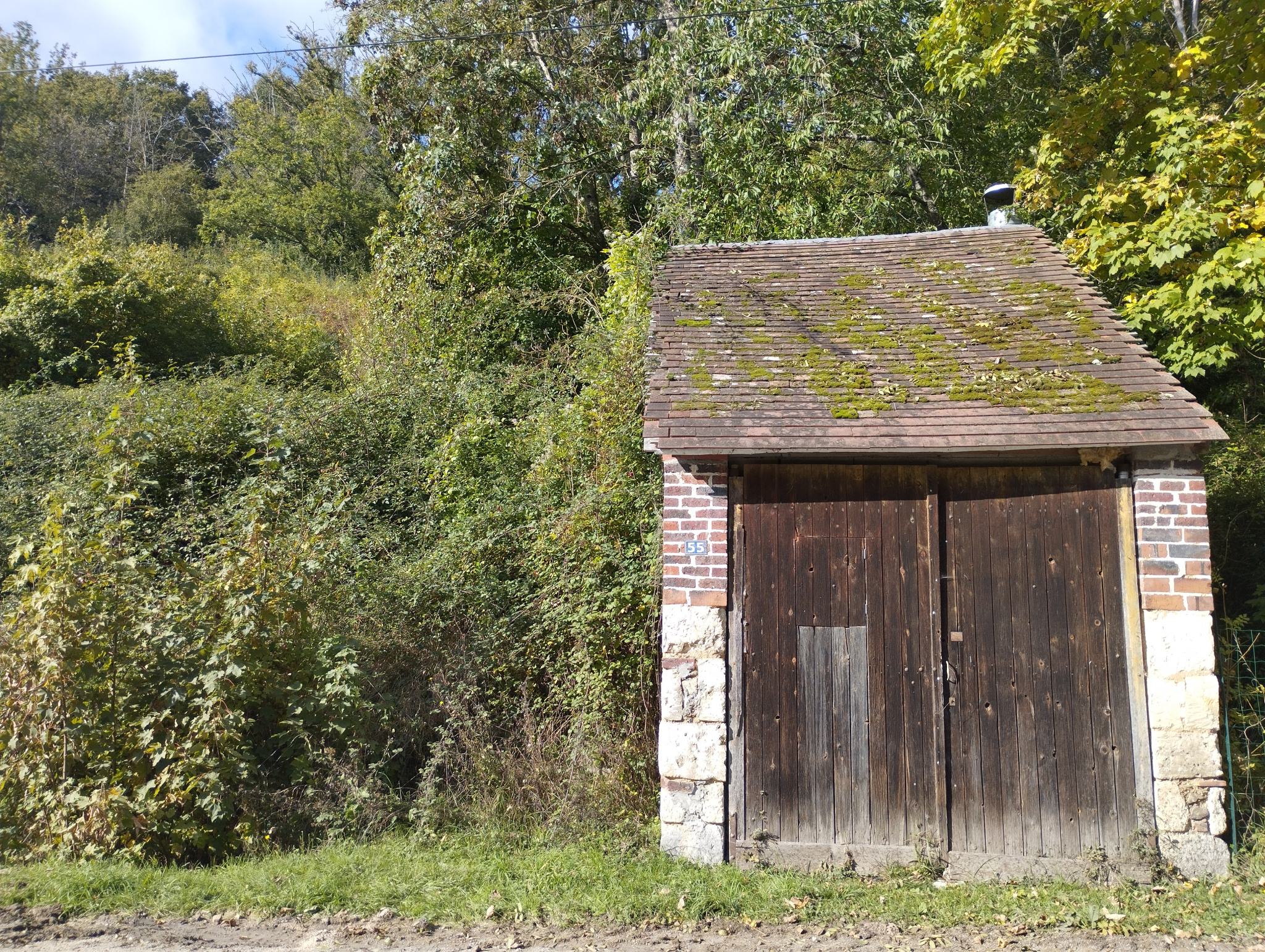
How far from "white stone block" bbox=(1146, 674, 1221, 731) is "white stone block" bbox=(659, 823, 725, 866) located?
9.57 feet

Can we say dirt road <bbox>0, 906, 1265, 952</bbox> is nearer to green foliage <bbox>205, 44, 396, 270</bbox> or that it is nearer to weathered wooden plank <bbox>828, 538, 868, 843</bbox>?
weathered wooden plank <bbox>828, 538, 868, 843</bbox>

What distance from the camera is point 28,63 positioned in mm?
28609

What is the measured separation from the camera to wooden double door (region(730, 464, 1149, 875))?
5332mm

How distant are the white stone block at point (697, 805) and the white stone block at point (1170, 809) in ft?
9.09

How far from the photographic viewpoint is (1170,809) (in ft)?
16.9

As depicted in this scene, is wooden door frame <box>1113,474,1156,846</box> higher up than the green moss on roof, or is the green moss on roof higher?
the green moss on roof

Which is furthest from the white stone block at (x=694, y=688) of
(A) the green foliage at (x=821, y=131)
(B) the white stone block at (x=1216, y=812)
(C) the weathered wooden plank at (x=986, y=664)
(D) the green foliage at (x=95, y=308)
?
(D) the green foliage at (x=95, y=308)

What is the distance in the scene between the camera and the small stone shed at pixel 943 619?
17.2ft

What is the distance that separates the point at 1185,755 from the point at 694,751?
3127mm

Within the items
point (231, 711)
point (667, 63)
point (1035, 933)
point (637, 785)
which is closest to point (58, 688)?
point (231, 711)

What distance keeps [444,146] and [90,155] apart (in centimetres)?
2308

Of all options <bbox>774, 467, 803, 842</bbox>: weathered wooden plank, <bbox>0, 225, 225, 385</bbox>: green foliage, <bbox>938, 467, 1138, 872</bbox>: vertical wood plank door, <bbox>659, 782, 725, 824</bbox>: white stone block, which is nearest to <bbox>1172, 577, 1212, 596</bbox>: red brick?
<bbox>938, 467, 1138, 872</bbox>: vertical wood plank door

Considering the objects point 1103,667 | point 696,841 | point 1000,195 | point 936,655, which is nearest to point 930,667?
point 936,655

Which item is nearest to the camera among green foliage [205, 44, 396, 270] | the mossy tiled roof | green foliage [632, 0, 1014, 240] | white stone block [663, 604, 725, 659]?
the mossy tiled roof
